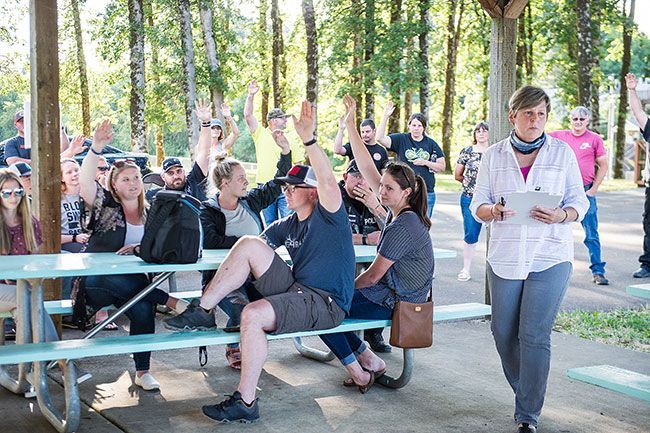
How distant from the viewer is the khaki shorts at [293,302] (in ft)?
17.7

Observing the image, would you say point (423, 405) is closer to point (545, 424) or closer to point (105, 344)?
point (545, 424)

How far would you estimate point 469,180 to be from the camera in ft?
33.7

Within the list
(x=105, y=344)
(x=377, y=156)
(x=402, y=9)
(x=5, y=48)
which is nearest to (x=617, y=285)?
(x=377, y=156)

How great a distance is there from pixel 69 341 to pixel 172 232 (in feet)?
2.79

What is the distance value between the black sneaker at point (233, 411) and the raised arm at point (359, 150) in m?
2.00

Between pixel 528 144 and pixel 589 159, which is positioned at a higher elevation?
pixel 528 144

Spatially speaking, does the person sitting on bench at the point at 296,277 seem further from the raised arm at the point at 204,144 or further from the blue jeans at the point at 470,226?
the blue jeans at the point at 470,226

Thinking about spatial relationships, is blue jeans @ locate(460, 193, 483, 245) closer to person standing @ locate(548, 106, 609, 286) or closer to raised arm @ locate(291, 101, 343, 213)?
person standing @ locate(548, 106, 609, 286)

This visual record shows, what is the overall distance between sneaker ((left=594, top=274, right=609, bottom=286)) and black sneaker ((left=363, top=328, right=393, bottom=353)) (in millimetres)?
4124

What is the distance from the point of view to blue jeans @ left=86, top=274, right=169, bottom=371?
19.4 feet

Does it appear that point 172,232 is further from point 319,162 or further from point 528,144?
point 528,144

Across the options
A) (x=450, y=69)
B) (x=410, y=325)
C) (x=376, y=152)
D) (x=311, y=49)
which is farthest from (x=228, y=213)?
(x=450, y=69)

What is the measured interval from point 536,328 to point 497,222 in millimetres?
618

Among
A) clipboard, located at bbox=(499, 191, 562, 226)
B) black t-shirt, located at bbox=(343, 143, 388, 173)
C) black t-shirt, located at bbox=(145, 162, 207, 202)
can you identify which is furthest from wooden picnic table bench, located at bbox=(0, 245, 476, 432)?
black t-shirt, located at bbox=(343, 143, 388, 173)
